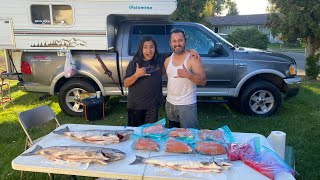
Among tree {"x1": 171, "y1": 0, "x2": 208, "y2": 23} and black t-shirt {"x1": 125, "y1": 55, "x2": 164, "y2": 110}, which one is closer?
black t-shirt {"x1": 125, "y1": 55, "x2": 164, "y2": 110}

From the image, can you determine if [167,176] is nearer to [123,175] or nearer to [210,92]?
[123,175]

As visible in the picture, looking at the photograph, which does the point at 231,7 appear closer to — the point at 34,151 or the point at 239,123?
the point at 239,123

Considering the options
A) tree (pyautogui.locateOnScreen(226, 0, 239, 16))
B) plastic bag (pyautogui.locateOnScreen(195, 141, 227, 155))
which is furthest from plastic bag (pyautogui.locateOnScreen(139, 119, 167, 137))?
tree (pyautogui.locateOnScreen(226, 0, 239, 16))

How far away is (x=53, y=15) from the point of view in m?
5.47

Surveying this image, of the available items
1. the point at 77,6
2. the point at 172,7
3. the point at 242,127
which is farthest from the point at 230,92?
the point at 77,6

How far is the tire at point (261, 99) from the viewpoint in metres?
5.76

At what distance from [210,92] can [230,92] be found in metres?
0.42

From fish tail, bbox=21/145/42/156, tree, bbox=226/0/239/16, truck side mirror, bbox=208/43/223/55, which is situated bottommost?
fish tail, bbox=21/145/42/156

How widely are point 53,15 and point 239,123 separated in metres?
4.25

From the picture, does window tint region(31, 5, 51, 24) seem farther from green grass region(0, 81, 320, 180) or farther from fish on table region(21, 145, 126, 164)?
fish on table region(21, 145, 126, 164)

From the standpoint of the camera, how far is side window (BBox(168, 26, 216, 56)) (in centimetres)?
570

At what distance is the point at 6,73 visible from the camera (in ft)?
19.5

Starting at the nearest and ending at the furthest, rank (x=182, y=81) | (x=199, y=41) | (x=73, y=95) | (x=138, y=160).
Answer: (x=138, y=160), (x=182, y=81), (x=199, y=41), (x=73, y=95)

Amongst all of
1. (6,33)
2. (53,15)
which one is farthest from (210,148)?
(6,33)
